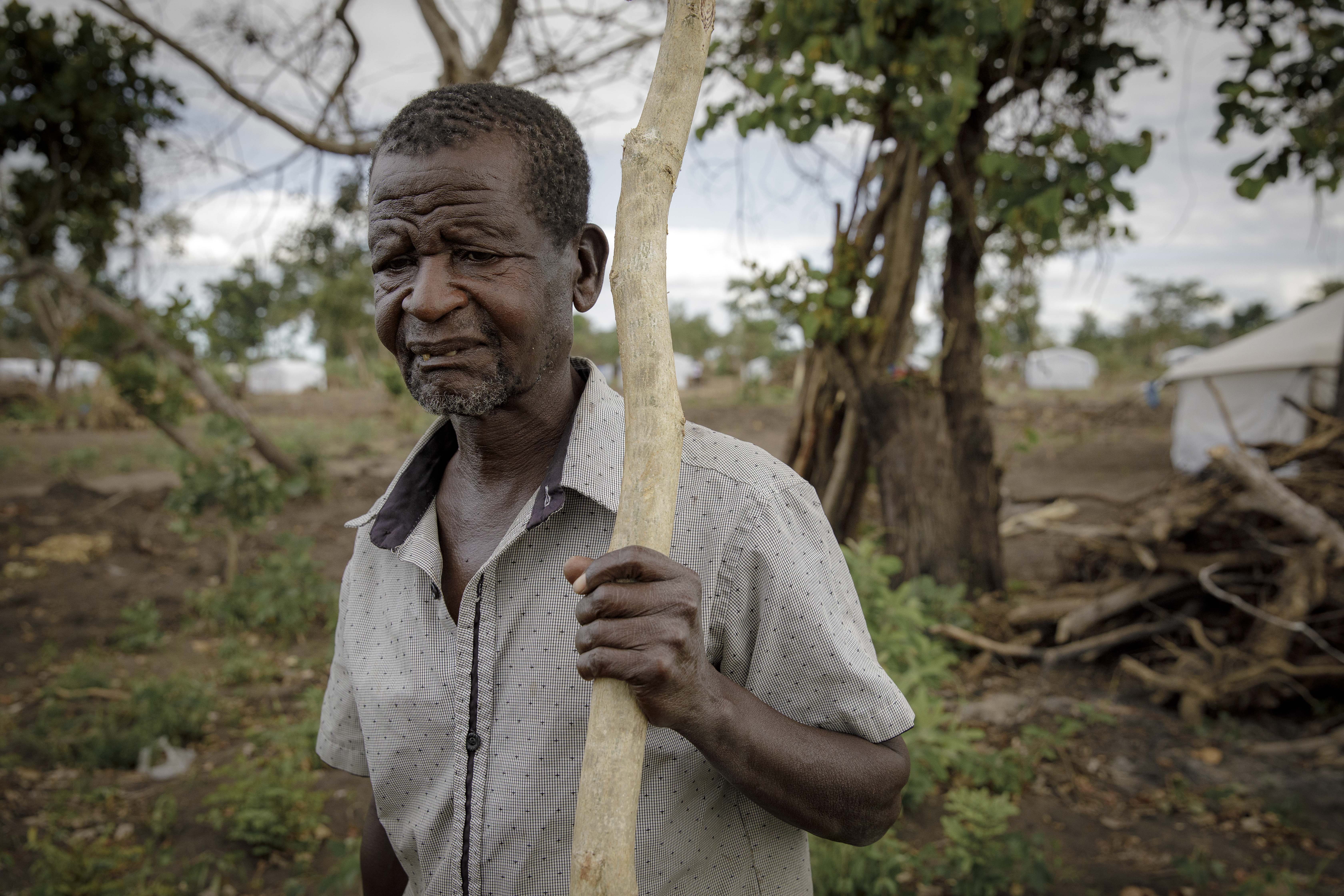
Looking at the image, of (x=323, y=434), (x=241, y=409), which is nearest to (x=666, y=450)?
(x=241, y=409)

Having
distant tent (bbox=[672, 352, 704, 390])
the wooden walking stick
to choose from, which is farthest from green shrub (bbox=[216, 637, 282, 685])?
distant tent (bbox=[672, 352, 704, 390])

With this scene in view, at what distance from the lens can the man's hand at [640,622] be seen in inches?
32.6

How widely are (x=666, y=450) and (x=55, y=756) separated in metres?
4.53

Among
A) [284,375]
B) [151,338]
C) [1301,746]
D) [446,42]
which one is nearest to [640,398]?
[446,42]

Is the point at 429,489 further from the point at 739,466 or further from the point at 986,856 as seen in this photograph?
the point at 986,856

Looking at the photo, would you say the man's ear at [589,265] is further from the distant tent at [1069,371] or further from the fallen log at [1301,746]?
the distant tent at [1069,371]

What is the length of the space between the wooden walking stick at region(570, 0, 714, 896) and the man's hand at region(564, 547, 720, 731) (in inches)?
0.9

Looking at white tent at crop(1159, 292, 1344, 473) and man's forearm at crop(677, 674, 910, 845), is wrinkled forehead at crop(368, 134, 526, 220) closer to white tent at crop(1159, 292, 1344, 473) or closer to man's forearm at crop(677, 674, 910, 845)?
man's forearm at crop(677, 674, 910, 845)

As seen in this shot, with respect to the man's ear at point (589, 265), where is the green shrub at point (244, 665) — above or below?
below

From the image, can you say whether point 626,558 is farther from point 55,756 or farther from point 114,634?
point 114,634

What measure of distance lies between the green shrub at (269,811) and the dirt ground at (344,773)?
71 mm

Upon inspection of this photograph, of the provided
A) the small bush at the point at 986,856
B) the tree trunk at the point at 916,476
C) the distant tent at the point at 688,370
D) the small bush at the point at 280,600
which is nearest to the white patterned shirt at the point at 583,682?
the small bush at the point at 986,856

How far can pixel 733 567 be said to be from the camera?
3.70 ft

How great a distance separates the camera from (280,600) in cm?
564
